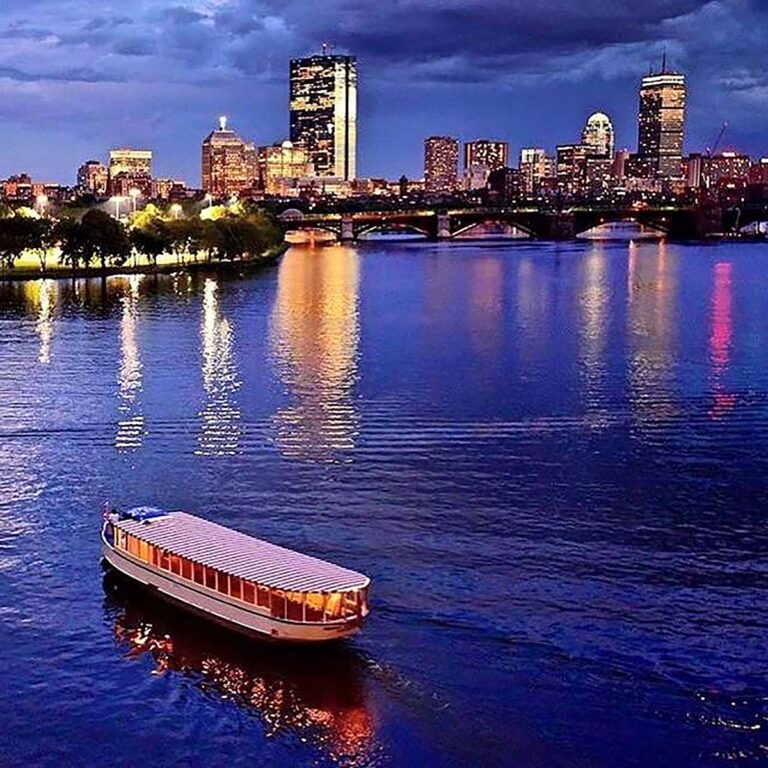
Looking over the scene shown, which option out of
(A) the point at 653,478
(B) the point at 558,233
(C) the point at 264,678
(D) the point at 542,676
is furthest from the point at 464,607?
(B) the point at 558,233

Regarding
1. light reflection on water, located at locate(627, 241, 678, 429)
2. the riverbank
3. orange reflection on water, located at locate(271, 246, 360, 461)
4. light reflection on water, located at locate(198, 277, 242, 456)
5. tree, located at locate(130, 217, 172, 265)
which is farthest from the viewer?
tree, located at locate(130, 217, 172, 265)

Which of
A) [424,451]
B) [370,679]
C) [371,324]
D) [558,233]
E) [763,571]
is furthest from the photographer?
[558,233]

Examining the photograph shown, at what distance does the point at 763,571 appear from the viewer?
610 inches

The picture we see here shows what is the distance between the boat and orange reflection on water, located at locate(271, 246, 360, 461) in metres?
5.77

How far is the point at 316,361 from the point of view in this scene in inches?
1282

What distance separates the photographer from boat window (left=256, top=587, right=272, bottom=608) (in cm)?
1328

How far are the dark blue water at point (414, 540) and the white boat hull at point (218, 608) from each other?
21 centimetres

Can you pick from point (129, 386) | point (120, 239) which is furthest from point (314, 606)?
point (120, 239)

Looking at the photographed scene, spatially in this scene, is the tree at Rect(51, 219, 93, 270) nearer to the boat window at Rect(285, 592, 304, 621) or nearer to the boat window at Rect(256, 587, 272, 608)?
the boat window at Rect(256, 587, 272, 608)

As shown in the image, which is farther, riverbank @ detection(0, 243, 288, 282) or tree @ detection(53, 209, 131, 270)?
tree @ detection(53, 209, 131, 270)

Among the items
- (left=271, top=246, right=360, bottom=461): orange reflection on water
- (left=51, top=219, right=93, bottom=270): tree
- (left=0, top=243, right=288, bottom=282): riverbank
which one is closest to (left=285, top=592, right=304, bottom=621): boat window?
(left=271, top=246, right=360, bottom=461): orange reflection on water

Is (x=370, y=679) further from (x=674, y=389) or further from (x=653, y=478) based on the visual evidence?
(x=674, y=389)

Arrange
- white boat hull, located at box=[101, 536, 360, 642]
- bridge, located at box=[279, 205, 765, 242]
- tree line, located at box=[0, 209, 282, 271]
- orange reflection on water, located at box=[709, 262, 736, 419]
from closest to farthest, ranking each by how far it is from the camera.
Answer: white boat hull, located at box=[101, 536, 360, 642] < orange reflection on water, located at box=[709, 262, 736, 419] < tree line, located at box=[0, 209, 282, 271] < bridge, located at box=[279, 205, 765, 242]

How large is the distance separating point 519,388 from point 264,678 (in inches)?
637
